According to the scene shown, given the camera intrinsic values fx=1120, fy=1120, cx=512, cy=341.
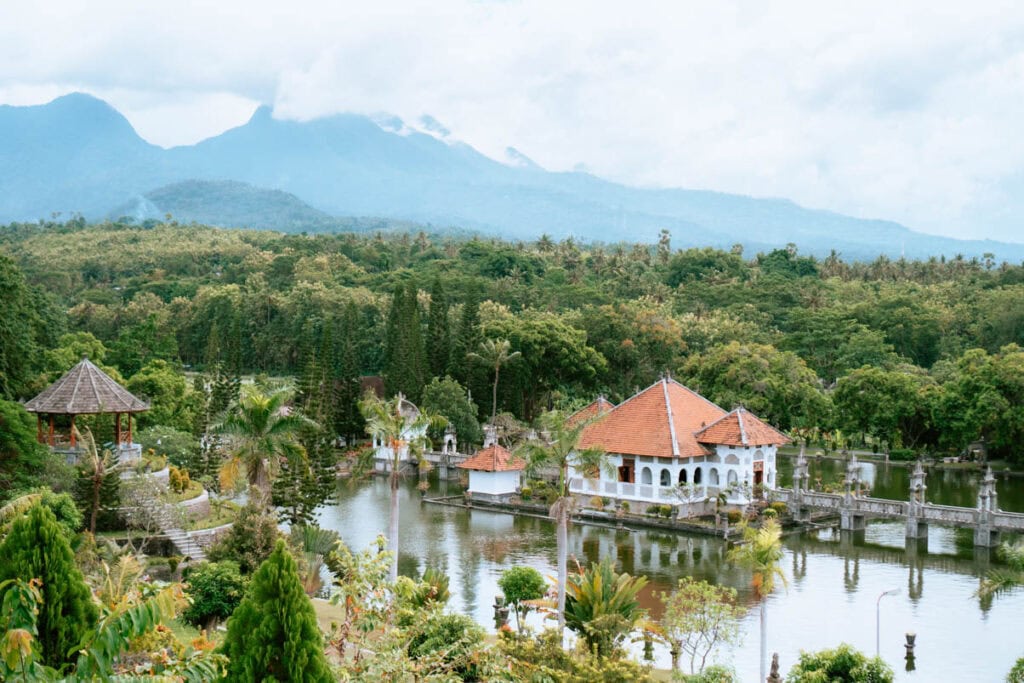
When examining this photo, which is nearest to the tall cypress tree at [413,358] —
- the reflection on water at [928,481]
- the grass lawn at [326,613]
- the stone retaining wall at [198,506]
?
the reflection on water at [928,481]

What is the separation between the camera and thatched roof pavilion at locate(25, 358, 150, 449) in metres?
27.1

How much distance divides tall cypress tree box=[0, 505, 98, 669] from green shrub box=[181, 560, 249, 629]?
8.74 metres

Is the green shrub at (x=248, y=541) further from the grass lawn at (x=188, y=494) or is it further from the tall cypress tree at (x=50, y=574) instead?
the tall cypress tree at (x=50, y=574)

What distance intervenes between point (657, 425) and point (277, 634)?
959 inches

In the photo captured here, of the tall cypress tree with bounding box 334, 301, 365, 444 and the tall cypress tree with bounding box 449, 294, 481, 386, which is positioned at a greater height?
the tall cypress tree with bounding box 449, 294, 481, 386

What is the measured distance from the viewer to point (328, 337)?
40.7m

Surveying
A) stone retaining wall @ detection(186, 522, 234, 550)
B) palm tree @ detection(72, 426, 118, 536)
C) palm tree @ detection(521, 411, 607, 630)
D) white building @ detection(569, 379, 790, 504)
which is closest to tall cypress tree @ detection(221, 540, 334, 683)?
palm tree @ detection(521, 411, 607, 630)

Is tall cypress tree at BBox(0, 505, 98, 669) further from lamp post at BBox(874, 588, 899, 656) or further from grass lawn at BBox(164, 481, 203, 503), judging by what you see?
grass lawn at BBox(164, 481, 203, 503)

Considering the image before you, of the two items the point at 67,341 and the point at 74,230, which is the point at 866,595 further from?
the point at 74,230

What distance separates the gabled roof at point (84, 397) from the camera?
27.0 metres

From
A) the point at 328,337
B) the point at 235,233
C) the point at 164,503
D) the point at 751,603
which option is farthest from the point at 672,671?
the point at 235,233

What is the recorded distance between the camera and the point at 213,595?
18.3 metres

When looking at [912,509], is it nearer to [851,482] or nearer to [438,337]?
[851,482]

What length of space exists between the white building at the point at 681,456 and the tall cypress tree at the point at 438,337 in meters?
13.4
